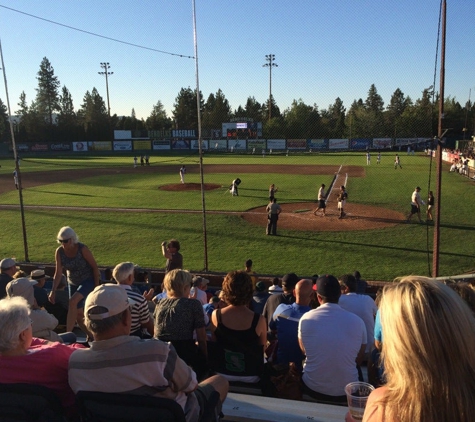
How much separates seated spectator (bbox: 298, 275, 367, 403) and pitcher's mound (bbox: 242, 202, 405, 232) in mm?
14014

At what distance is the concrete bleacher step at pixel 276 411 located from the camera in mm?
3148

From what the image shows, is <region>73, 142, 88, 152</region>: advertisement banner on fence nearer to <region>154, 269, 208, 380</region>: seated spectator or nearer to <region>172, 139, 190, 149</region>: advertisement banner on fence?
<region>172, 139, 190, 149</region>: advertisement banner on fence

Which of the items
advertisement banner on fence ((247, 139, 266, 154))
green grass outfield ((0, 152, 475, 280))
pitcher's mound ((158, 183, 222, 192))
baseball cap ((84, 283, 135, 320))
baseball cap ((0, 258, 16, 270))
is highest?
advertisement banner on fence ((247, 139, 266, 154))

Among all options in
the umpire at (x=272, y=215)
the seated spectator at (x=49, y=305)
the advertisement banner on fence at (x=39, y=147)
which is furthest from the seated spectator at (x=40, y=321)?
the advertisement banner on fence at (x=39, y=147)

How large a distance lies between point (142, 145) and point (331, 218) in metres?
62.9

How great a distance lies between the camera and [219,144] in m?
69.9

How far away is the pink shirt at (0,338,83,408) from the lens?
2.78 metres

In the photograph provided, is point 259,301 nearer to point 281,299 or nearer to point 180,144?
point 281,299

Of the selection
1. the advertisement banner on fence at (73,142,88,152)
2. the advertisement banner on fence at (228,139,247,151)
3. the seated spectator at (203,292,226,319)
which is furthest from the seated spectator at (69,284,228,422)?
the advertisement banner on fence at (73,142,88,152)

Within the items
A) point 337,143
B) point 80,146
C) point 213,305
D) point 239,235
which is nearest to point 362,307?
point 213,305

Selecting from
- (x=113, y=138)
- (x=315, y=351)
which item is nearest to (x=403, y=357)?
(x=315, y=351)

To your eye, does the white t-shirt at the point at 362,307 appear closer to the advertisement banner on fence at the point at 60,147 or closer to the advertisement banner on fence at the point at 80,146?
the advertisement banner on fence at the point at 60,147

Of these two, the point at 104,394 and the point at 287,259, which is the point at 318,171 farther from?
the point at 104,394

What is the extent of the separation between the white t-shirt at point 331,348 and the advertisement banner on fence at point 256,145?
66884 millimetres
